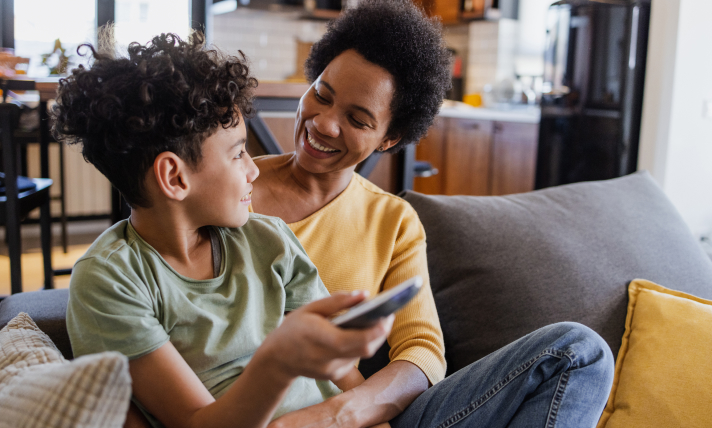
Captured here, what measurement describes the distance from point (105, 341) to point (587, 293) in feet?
3.45

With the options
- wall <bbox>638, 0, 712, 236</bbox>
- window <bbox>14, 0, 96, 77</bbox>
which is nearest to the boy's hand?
wall <bbox>638, 0, 712, 236</bbox>

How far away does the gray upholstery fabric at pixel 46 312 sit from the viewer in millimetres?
1104

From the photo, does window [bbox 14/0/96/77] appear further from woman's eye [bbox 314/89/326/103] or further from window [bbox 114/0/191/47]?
woman's eye [bbox 314/89/326/103]

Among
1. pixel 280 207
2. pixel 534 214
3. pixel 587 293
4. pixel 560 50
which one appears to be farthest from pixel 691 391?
pixel 560 50

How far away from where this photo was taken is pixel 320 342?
0.63m

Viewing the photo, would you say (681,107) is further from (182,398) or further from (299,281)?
(182,398)

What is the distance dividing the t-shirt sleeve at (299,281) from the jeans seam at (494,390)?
300 mm

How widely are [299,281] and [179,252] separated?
207 millimetres

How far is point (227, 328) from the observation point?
0.91 m

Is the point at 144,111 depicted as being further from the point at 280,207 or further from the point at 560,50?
the point at 560,50

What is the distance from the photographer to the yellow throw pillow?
1.20 m

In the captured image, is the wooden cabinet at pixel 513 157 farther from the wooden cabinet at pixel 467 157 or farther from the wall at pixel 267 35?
the wall at pixel 267 35

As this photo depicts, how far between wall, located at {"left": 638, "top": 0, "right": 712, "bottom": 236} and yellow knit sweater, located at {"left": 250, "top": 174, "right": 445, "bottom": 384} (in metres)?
1.96

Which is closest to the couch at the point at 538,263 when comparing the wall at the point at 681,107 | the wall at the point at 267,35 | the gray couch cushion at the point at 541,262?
the gray couch cushion at the point at 541,262
